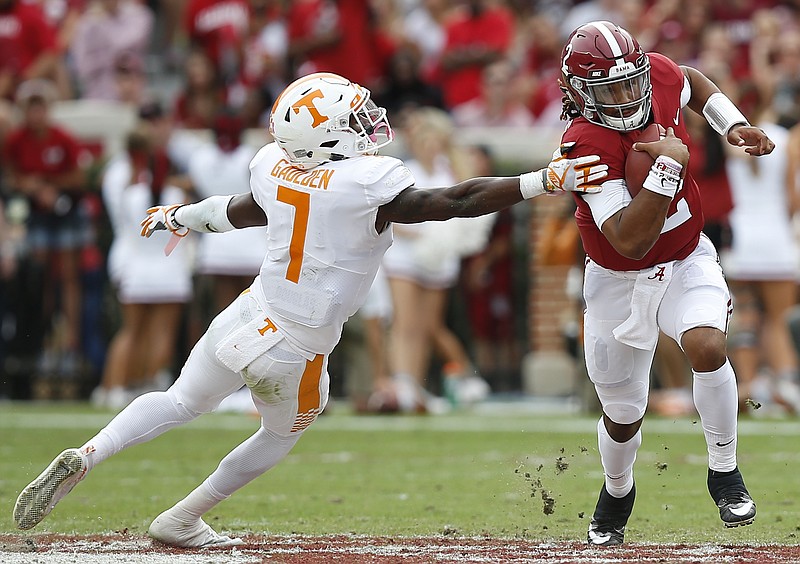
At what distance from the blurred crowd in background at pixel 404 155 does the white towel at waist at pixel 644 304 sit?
5.25 m

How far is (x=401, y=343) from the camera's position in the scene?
11.8m

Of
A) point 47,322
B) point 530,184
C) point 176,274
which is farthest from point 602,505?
point 47,322

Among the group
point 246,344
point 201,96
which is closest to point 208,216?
point 246,344

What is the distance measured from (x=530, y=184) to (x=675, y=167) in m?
0.54

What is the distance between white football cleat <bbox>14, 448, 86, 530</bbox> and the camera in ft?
18.6

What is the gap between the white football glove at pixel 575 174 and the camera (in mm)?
5320

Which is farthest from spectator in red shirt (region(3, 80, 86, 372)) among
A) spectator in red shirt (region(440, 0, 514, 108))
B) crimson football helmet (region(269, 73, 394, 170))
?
crimson football helmet (region(269, 73, 394, 170))

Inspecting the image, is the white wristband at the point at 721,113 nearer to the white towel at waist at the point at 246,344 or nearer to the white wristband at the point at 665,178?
the white wristband at the point at 665,178

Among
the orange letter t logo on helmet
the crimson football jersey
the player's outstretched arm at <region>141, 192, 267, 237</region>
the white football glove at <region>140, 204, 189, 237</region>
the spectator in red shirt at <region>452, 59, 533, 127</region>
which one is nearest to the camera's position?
the crimson football jersey

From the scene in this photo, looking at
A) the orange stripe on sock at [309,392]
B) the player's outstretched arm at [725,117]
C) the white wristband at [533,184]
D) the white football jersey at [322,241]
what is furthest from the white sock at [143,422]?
the player's outstretched arm at [725,117]

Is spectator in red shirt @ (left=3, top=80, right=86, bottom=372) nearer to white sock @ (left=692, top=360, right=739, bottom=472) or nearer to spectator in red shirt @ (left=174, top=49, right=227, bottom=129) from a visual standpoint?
spectator in red shirt @ (left=174, top=49, right=227, bottom=129)

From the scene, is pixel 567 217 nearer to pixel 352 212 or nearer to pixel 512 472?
pixel 512 472

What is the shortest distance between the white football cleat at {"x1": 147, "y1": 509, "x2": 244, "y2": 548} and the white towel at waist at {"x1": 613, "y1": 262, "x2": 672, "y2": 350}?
181 cm

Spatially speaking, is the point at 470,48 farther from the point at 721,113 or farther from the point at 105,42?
the point at 721,113
